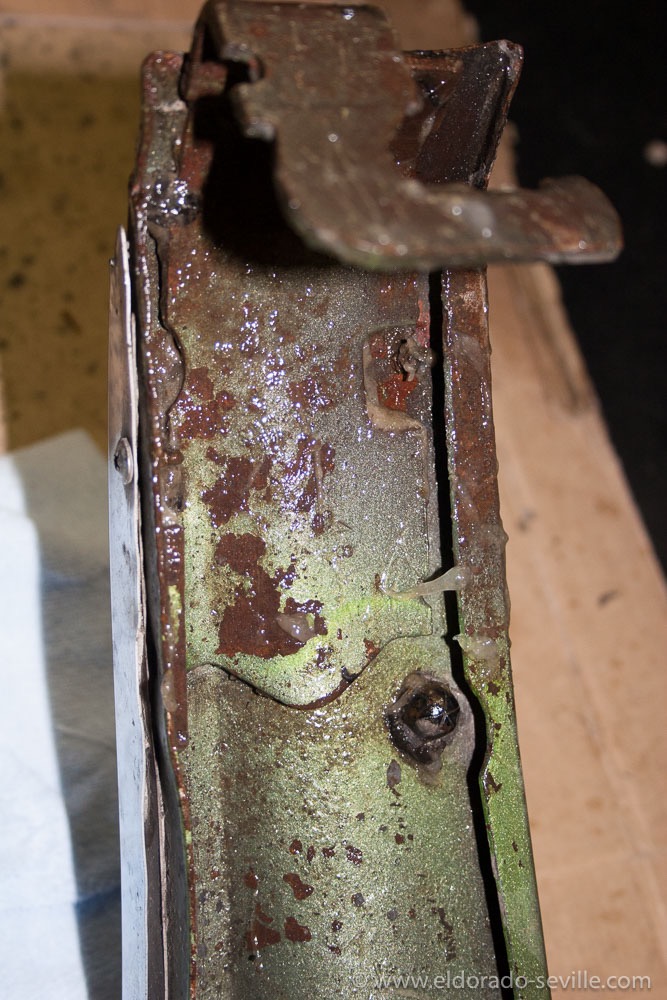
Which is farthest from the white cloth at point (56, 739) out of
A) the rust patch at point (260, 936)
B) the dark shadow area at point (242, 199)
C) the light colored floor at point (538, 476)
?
the dark shadow area at point (242, 199)

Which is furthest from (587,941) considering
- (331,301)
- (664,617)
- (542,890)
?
(331,301)

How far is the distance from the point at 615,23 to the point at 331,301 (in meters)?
1.40

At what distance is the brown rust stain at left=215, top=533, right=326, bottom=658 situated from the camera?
787 mm

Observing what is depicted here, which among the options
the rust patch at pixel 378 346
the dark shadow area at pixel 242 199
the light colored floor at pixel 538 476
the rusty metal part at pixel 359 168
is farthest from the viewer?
the light colored floor at pixel 538 476

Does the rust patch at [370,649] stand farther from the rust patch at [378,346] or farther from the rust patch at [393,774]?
the rust patch at [378,346]

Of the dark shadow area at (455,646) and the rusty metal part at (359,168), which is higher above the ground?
the rusty metal part at (359,168)

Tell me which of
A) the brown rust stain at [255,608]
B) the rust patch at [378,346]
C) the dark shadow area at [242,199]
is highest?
the dark shadow area at [242,199]

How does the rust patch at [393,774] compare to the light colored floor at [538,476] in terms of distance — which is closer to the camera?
the rust patch at [393,774]

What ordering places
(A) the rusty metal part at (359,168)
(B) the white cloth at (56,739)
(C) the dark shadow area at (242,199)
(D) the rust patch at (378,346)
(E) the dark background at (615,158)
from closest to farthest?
(A) the rusty metal part at (359,168) → (C) the dark shadow area at (242,199) → (D) the rust patch at (378,346) → (B) the white cloth at (56,739) → (E) the dark background at (615,158)

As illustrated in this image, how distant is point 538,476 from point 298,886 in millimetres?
1036

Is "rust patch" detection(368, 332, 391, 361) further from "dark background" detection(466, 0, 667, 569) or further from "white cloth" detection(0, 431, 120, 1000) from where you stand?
"dark background" detection(466, 0, 667, 569)

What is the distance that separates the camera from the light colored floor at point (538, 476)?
57.8 inches

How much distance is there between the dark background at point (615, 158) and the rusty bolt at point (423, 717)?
1.03 metres

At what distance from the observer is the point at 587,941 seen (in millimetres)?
1453
